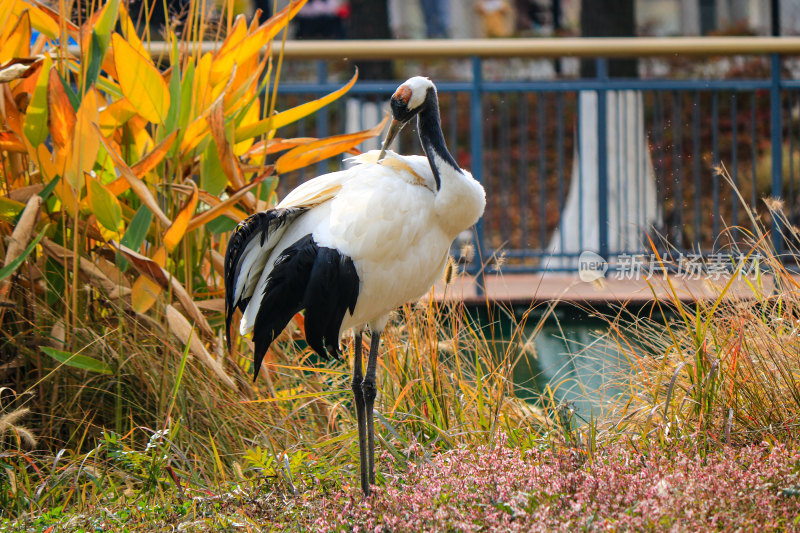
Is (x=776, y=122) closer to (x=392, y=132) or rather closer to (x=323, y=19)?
(x=392, y=132)

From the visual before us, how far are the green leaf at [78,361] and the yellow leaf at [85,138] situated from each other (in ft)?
1.98

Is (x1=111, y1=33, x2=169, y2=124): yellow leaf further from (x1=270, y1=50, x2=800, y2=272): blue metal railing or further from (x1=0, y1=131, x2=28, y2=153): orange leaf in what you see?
(x1=270, y1=50, x2=800, y2=272): blue metal railing

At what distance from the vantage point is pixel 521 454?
295 centimetres

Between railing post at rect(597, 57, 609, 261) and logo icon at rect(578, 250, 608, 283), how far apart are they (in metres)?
0.04

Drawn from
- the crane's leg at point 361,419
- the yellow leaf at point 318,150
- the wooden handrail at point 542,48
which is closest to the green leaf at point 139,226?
the yellow leaf at point 318,150

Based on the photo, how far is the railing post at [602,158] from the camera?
546 cm

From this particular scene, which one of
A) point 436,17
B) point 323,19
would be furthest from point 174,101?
point 436,17

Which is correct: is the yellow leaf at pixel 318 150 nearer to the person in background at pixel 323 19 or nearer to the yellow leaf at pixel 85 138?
the yellow leaf at pixel 85 138

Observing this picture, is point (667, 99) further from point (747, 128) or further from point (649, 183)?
point (649, 183)

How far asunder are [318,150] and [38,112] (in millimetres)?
1065

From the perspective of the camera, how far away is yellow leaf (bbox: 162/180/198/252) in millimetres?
3275

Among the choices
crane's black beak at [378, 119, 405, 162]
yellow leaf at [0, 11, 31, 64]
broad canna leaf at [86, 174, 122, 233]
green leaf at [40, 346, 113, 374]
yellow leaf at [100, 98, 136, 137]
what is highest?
yellow leaf at [0, 11, 31, 64]

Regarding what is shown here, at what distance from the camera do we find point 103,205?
3369 mm

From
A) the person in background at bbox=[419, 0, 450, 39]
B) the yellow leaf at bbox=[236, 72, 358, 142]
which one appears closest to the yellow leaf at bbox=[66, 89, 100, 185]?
the yellow leaf at bbox=[236, 72, 358, 142]
